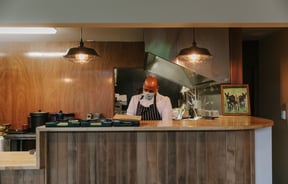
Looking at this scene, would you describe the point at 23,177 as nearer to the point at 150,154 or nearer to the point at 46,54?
the point at 150,154

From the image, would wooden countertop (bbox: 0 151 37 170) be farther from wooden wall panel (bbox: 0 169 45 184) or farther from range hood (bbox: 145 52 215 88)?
range hood (bbox: 145 52 215 88)

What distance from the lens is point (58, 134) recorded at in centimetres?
252

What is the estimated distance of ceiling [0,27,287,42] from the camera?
170 inches

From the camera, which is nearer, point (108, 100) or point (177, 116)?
point (177, 116)

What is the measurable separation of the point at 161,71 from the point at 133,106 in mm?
1792

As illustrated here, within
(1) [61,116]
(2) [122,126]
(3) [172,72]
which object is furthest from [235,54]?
(1) [61,116]

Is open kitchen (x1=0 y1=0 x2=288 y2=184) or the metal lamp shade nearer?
open kitchen (x1=0 y1=0 x2=288 y2=184)

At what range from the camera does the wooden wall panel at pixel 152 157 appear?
2.54 m

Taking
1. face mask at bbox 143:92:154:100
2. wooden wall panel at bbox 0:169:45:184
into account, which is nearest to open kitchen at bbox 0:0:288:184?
wooden wall panel at bbox 0:169:45:184

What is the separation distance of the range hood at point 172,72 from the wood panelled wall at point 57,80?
11.2 inches

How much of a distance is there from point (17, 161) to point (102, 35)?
8.35 feet

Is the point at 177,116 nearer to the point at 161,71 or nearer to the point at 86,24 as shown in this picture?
the point at 161,71

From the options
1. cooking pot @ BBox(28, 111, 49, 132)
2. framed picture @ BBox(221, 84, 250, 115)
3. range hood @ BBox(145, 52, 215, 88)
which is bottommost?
cooking pot @ BBox(28, 111, 49, 132)

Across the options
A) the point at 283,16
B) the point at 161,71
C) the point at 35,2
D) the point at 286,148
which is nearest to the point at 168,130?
the point at 283,16
